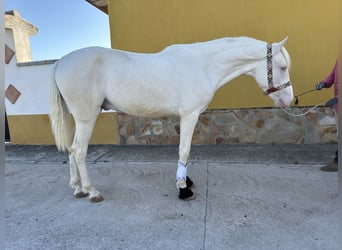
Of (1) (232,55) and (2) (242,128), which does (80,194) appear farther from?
(2) (242,128)

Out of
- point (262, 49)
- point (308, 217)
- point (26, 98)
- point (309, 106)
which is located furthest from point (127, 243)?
point (26, 98)

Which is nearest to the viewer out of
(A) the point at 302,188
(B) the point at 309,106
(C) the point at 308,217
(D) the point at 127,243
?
(D) the point at 127,243

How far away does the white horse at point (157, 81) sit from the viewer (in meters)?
2.33

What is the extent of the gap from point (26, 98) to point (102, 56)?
3314 millimetres

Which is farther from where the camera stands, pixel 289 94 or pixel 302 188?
pixel 302 188

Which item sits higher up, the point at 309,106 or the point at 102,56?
the point at 102,56

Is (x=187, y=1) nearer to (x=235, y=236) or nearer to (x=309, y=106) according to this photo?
(x=309, y=106)

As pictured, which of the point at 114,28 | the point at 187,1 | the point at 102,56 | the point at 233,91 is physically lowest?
the point at 233,91

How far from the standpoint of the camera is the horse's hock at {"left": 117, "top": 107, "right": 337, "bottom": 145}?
14.0 ft

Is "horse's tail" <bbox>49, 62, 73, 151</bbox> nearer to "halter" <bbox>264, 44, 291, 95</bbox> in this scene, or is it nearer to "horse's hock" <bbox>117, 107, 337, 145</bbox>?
"halter" <bbox>264, 44, 291, 95</bbox>

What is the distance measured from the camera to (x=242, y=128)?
4457 mm

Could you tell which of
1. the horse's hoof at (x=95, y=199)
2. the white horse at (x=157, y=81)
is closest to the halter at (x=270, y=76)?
the white horse at (x=157, y=81)

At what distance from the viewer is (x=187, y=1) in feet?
14.5

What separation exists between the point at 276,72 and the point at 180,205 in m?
1.54
